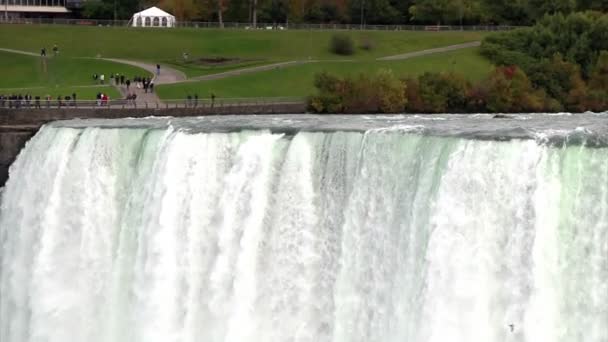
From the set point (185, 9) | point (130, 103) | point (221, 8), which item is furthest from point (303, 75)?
point (185, 9)

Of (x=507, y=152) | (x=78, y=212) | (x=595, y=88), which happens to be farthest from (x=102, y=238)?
(x=595, y=88)

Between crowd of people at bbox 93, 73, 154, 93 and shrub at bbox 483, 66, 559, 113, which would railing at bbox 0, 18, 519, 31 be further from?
shrub at bbox 483, 66, 559, 113

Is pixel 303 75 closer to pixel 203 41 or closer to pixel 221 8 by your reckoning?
pixel 203 41

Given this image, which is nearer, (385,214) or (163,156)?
(385,214)

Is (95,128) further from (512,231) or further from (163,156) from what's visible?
(512,231)

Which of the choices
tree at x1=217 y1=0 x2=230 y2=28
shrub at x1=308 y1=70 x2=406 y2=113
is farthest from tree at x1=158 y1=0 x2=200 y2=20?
shrub at x1=308 y1=70 x2=406 y2=113

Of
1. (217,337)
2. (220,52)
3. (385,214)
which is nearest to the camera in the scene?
(385,214)
